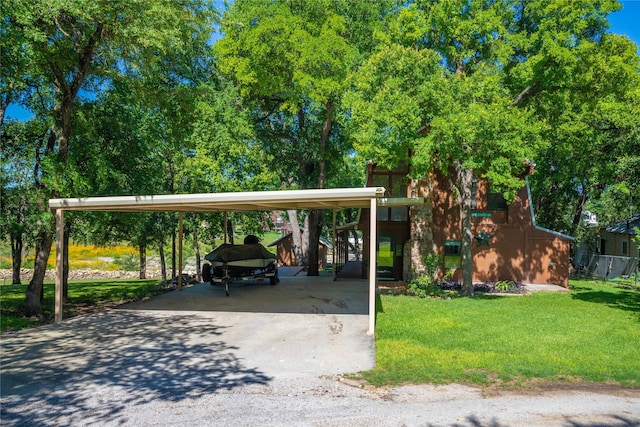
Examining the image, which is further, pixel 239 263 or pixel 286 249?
pixel 286 249

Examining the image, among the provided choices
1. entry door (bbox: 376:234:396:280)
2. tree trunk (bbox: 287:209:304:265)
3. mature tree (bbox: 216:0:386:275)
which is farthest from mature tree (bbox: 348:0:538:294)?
tree trunk (bbox: 287:209:304:265)

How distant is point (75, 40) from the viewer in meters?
11.6

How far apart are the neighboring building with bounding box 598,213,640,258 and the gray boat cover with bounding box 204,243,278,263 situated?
20.1 metres

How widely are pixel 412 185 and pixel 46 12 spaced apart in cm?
1401

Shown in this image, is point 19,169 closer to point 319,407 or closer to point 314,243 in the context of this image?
point 319,407

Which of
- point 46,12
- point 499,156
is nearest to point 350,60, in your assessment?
point 499,156

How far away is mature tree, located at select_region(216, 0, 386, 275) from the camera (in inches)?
Answer: 758

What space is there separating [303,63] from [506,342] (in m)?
13.9

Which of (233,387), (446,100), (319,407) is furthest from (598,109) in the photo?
(233,387)

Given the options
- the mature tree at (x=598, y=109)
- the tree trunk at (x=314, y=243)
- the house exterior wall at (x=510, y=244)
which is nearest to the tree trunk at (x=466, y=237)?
the house exterior wall at (x=510, y=244)

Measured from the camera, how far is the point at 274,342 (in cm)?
927

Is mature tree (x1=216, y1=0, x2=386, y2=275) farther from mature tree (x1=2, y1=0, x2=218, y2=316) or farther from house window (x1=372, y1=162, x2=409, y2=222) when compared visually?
mature tree (x1=2, y1=0, x2=218, y2=316)

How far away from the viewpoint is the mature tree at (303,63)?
1927 centimetres

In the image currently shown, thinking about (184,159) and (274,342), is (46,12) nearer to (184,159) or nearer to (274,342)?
(274,342)
